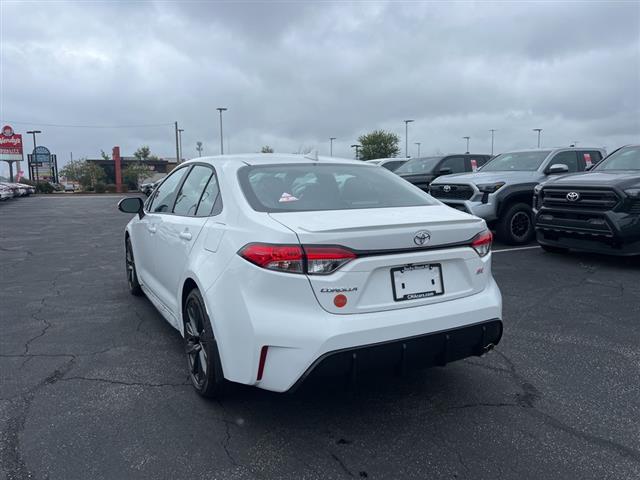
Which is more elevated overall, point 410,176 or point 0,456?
point 410,176

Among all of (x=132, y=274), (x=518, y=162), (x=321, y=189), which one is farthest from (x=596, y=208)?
(x=132, y=274)

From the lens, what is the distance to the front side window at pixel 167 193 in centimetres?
441

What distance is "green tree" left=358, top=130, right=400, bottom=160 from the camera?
64.4 metres

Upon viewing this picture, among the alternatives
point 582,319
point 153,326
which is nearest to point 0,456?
point 153,326

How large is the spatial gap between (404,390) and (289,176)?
64.0 inches

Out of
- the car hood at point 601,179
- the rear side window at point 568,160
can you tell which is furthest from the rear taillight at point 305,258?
the rear side window at point 568,160

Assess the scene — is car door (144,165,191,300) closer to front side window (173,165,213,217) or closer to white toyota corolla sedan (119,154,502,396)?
front side window (173,165,213,217)

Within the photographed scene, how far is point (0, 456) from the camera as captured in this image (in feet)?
8.91

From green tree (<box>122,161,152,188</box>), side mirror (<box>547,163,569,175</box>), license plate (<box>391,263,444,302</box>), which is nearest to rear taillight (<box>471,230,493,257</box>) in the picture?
license plate (<box>391,263,444,302</box>)

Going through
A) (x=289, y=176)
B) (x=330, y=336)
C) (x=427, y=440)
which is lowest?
(x=427, y=440)

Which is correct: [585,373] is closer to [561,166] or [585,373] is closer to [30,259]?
[561,166]

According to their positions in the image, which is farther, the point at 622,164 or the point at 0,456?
the point at 622,164

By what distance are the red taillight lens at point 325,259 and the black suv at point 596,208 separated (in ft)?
18.2

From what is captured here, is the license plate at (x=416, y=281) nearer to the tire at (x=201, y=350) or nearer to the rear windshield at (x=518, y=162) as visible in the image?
the tire at (x=201, y=350)
